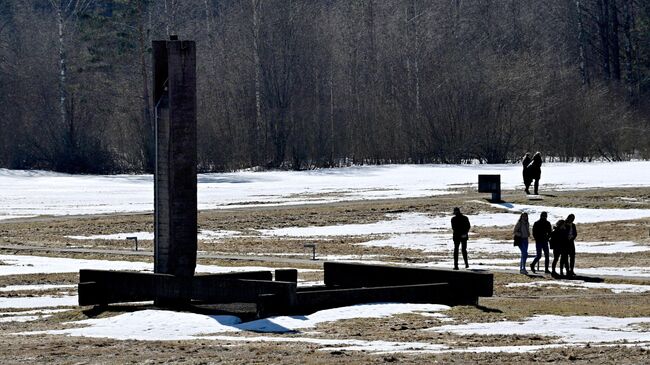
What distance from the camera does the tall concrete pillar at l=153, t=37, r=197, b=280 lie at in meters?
22.5

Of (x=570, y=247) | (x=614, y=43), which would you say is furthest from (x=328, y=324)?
(x=614, y=43)

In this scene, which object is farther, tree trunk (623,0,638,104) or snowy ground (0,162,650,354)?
tree trunk (623,0,638,104)

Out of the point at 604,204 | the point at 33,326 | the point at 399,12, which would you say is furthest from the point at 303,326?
the point at 399,12

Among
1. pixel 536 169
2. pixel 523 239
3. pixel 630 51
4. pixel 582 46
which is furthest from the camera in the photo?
pixel 582 46

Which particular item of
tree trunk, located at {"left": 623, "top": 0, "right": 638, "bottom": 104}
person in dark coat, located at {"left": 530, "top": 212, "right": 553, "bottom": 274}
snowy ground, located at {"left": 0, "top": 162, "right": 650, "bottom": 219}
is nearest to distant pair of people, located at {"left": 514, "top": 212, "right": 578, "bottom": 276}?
person in dark coat, located at {"left": 530, "top": 212, "right": 553, "bottom": 274}

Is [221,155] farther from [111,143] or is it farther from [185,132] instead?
[185,132]

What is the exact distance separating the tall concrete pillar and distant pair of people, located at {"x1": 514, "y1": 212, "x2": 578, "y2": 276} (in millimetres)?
9328

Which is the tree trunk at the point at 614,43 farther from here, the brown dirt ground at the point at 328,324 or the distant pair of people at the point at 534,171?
the brown dirt ground at the point at 328,324

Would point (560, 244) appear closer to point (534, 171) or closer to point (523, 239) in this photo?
point (523, 239)

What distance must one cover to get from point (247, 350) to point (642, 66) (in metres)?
83.7

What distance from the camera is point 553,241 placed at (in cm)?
2958

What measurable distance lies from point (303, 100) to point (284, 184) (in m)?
17.4

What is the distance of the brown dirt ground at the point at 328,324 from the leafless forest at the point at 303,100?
103 ft

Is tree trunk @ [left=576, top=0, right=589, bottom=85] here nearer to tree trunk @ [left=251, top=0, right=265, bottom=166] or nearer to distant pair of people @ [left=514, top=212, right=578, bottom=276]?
tree trunk @ [left=251, top=0, right=265, bottom=166]
